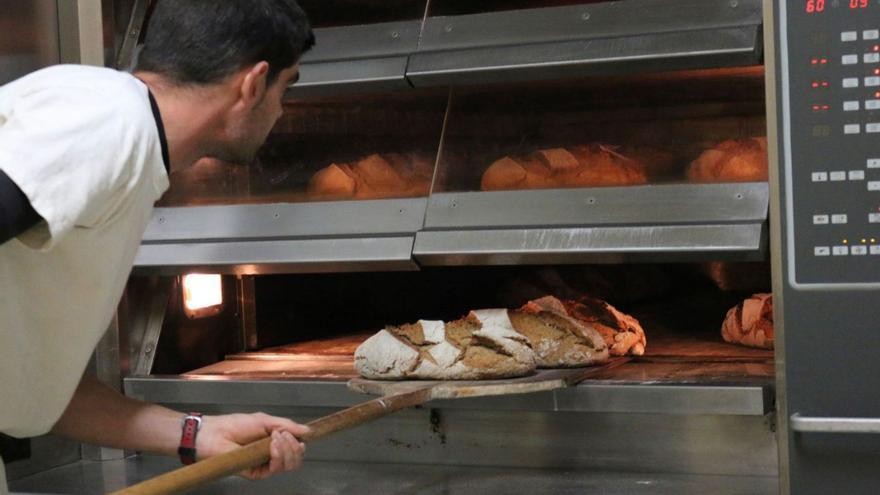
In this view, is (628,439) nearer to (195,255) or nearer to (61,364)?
(195,255)

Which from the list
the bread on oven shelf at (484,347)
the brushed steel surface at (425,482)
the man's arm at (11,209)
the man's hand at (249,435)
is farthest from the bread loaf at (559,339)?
the man's arm at (11,209)

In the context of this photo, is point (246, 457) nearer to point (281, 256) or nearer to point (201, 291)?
point (281, 256)

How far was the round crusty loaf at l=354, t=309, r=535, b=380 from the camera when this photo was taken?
199cm

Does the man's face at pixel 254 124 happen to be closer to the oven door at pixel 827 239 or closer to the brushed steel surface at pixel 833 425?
the oven door at pixel 827 239

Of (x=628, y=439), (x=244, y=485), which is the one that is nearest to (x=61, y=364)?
(x=244, y=485)

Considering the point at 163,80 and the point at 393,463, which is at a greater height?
the point at 163,80

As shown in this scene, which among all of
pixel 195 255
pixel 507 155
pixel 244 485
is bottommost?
pixel 244 485

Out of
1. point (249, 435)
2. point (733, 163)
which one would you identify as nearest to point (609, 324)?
point (733, 163)

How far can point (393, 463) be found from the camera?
215cm

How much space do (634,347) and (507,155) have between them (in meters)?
0.52

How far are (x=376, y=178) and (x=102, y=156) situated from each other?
108 centimetres

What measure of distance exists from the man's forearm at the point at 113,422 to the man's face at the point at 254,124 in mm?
418

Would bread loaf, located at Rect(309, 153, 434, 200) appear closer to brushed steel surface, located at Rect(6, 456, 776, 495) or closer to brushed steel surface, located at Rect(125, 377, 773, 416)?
brushed steel surface, located at Rect(125, 377, 773, 416)

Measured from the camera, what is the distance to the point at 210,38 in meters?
1.33
